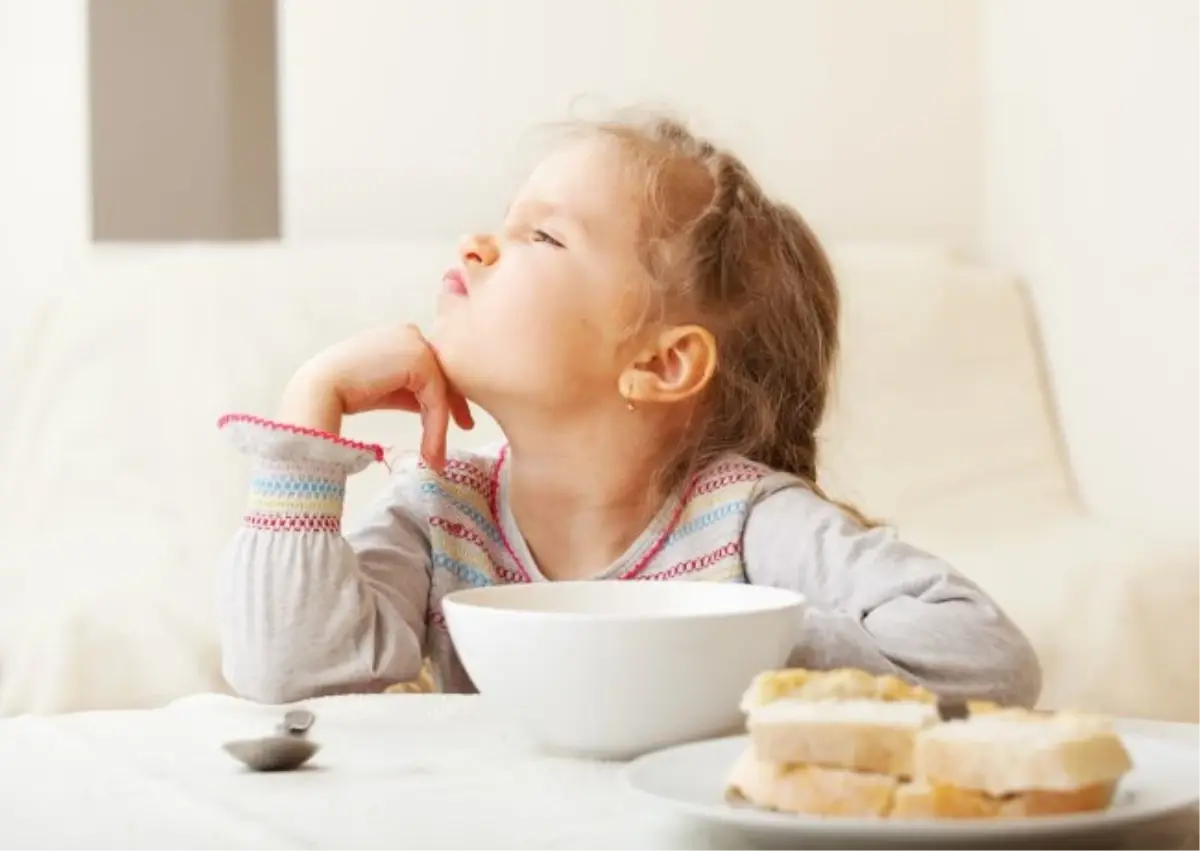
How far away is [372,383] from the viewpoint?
3.84 feet

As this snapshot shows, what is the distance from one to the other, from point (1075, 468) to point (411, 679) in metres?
1.25

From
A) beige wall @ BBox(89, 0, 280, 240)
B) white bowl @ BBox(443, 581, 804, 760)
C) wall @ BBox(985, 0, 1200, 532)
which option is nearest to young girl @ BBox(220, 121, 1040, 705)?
white bowl @ BBox(443, 581, 804, 760)

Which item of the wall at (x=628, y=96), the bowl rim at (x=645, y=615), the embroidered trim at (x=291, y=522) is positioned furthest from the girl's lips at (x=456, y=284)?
the wall at (x=628, y=96)

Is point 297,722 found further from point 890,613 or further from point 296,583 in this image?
point 890,613

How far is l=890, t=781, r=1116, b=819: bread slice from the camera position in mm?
505

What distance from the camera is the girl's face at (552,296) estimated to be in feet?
3.86

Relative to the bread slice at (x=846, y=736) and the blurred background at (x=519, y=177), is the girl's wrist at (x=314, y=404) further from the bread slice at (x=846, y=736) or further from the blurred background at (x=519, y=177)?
the bread slice at (x=846, y=736)

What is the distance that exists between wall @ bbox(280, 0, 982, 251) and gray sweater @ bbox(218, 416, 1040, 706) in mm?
1028

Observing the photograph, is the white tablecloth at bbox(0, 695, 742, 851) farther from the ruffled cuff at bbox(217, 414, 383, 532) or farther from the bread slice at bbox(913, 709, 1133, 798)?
the ruffled cuff at bbox(217, 414, 383, 532)

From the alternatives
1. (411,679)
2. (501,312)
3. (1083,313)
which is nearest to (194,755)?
(411,679)

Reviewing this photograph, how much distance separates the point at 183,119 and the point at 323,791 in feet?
5.90

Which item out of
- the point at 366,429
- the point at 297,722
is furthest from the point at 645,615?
the point at 366,429

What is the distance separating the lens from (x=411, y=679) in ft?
3.66

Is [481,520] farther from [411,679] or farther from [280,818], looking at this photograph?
[280,818]
